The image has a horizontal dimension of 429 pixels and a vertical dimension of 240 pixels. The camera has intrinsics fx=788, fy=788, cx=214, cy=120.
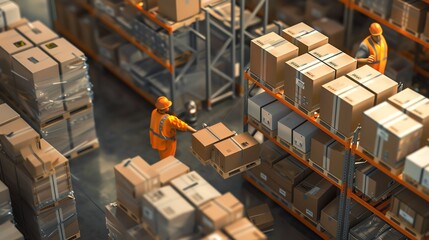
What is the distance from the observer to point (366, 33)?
1731 cm

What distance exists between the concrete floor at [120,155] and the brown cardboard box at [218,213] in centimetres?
282

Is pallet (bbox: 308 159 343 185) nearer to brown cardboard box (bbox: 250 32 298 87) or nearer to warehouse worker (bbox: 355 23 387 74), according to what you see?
brown cardboard box (bbox: 250 32 298 87)

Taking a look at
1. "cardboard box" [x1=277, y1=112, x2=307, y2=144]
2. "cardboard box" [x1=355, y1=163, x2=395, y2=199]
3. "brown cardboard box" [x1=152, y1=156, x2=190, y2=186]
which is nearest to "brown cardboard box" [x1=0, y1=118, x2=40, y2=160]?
"brown cardboard box" [x1=152, y1=156, x2=190, y2=186]

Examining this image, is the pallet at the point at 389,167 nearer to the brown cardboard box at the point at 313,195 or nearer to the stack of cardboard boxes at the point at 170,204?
the brown cardboard box at the point at 313,195

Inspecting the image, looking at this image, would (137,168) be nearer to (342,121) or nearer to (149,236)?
(149,236)

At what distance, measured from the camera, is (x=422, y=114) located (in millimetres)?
10602

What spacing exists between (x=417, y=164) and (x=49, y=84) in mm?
6265

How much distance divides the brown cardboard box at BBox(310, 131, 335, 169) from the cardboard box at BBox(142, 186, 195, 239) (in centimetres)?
263

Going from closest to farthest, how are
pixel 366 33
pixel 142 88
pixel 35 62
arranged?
pixel 35 62
pixel 142 88
pixel 366 33

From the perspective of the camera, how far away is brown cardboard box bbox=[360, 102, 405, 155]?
10.5 metres

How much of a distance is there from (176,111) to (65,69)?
2.69 meters

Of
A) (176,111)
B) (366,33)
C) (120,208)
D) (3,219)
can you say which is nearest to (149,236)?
(120,208)

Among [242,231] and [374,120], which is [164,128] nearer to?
[242,231]

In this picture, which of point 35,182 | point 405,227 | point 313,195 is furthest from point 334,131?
point 35,182
